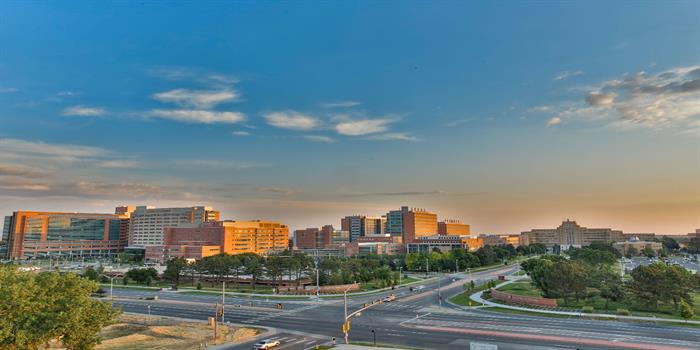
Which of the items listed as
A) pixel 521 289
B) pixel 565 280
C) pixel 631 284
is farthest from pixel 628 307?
Result: pixel 521 289

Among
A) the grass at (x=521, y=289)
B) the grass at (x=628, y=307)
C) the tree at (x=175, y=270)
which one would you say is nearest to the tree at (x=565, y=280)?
the grass at (x=628, y=307)

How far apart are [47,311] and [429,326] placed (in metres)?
44.9

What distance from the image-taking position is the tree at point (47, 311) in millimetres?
34188

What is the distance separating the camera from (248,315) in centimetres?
7331

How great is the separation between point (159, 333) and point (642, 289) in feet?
248

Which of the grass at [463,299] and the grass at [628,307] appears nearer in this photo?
the grass at [628,307]

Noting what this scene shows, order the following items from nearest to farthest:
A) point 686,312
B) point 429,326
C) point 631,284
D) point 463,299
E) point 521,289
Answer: point 429,326
point 686,312
point 631,284
point 463,299
point 521,289

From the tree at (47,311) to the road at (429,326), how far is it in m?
17.4

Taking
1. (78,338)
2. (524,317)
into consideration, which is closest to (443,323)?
(524,317)

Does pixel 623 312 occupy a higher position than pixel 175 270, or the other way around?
pixel 175 270

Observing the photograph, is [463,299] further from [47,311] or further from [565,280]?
[47,311]

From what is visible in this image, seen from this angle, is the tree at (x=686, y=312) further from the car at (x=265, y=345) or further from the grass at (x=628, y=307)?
the car at (x=265, y=345)

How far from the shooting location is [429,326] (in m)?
60.0

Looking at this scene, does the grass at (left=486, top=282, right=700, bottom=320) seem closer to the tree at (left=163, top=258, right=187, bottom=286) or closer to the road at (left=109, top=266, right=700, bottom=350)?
the road at (left=109, top=266, right=700, bottom=350)
